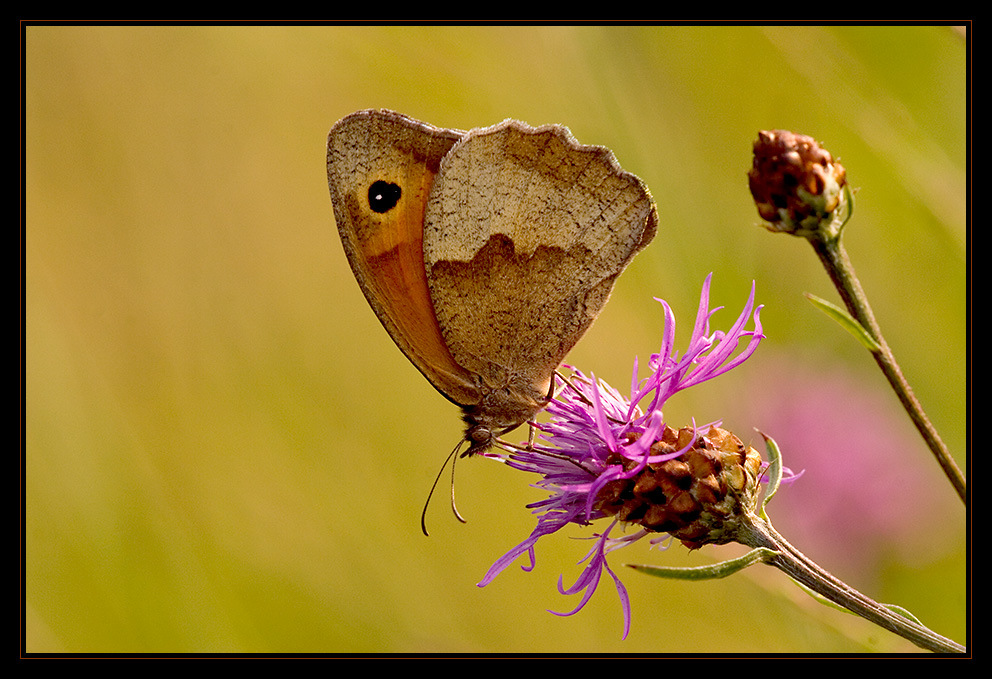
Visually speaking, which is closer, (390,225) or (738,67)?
(390,225)

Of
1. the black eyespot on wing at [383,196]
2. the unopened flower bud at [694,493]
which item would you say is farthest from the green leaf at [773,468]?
the black eyespot on wing at [383,196]

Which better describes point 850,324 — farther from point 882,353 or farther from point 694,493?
point 694,493

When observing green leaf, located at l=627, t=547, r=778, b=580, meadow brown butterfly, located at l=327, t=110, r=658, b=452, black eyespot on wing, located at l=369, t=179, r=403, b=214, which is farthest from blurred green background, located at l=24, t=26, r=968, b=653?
black eyespot on wing, located at l=369, t=179, r=403, b=214

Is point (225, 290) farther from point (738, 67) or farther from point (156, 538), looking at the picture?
point (738, 67)

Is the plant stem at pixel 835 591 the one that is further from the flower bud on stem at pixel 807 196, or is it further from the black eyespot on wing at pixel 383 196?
the black eyespot on wing at pixel 383 196

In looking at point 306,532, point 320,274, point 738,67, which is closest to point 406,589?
point 306,532

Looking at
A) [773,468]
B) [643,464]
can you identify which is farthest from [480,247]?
[773,468]
